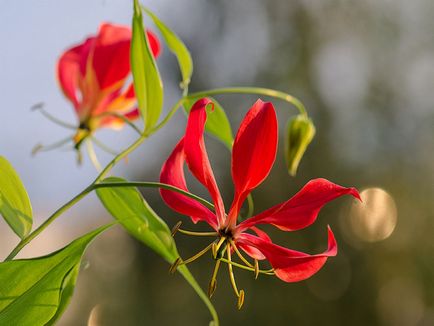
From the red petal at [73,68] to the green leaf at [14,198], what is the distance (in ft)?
0.71

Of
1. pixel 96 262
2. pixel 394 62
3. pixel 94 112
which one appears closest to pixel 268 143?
pixel 94 112

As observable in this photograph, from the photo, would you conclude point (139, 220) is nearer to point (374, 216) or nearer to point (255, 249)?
point (255, 249)

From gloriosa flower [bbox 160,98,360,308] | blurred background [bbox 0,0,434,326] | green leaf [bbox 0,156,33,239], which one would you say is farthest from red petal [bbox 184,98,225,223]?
blurred background [bbox 0,0,434,326]

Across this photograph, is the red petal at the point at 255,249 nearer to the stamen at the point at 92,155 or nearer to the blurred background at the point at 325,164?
the stamen at the point at 92,155

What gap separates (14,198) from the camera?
1.62 ft

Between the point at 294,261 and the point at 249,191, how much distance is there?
0.05m

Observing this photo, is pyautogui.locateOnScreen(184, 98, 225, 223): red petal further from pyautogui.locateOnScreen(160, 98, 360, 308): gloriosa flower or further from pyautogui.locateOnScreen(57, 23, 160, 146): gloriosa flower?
pyautogui.locateOnScreen(57, 23, 160, 146): gloriosa flower

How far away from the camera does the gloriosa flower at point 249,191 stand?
44 centimetres

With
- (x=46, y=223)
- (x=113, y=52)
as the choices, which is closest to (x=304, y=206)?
(x=46, y=223)

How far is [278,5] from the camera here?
7734 mm

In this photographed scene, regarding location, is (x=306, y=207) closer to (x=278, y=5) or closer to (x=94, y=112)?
(x=94, y=112)

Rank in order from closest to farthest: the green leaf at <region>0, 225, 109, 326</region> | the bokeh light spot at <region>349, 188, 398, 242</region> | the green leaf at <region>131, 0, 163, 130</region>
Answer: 1. the green leaf at <region>0, 225, 109, 326</region>
2. the green leaf at <region>131, 0, 163, 130</region>
3. the bokeh light spot at <region>349, 188, 398, 242</region>

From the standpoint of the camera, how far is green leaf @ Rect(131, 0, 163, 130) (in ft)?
1.74

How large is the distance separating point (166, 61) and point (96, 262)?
2127 millimetres
